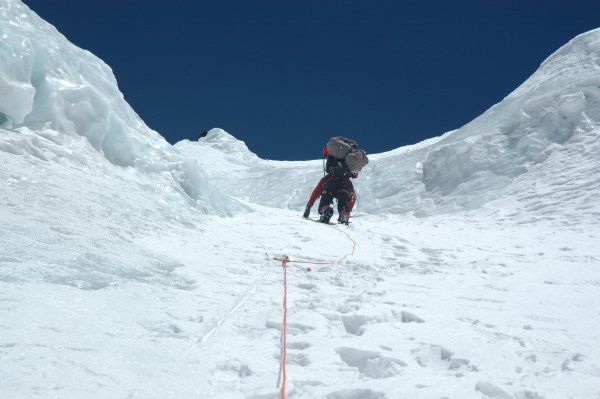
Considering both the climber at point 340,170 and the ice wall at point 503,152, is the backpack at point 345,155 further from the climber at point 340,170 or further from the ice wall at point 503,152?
the ice wall at point 503,152

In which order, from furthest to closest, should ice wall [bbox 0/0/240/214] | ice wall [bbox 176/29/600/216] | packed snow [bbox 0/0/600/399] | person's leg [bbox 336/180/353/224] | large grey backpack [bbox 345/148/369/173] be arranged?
ice wall [bbox 176/29/600/216], large grey backpack [bbox 345/148/369/173], person's leg [bbox 336/180/353/224], ice wall [bbox 0/0/240/214], packed snow [bbox 0/0/600/399]

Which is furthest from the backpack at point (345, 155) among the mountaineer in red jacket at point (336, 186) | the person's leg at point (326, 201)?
the person's leg at point (326, 201)

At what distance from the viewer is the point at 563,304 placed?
4793 millimetres

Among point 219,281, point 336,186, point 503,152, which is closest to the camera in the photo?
point 219,281

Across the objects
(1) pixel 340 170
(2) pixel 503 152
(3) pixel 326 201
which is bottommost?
(3) pixel 326 201

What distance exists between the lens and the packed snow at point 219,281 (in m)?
2.98

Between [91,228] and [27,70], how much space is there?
3.41 metres

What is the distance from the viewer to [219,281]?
4980mm

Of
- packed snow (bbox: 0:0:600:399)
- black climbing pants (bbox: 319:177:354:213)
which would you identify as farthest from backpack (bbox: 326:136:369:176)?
packed snow (bbox: 0:0:600:399)

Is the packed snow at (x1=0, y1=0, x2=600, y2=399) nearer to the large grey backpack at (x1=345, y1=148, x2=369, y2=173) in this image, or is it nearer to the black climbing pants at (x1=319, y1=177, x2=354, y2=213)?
the black climbing pants at (x1=319, y1=177, x2=354, y2=213)

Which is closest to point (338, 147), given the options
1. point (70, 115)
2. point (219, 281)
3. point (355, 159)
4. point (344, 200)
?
point (355, 159)

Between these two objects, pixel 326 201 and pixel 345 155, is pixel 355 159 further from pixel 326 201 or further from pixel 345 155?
pixel 326 201

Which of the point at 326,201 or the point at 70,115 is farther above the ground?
the point at 70,115

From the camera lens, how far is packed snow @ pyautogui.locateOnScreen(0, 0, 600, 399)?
2980 millimetres
